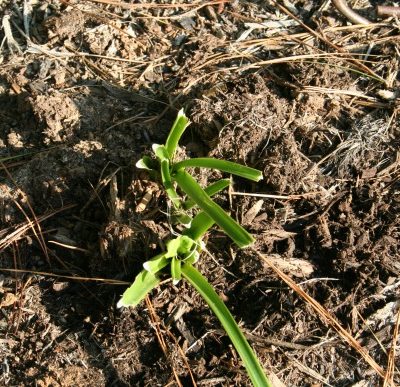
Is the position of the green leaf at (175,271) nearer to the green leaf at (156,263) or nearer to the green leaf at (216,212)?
the green leaf at (156,263)

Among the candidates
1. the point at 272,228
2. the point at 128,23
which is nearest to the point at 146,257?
the point at 272,228

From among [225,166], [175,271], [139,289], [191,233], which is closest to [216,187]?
[225,166]

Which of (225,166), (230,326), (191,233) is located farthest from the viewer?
(191,233)

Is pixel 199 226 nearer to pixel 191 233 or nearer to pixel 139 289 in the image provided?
pixel 191 233

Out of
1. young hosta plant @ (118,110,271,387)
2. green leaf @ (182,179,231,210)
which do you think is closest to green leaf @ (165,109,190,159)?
young hosta plant @ (118,110,271,387)

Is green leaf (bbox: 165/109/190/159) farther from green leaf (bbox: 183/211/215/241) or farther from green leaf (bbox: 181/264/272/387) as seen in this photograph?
green leaf (bbox: 181/264/272/387)

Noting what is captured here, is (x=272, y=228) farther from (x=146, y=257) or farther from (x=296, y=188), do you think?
(x=146, y=257)

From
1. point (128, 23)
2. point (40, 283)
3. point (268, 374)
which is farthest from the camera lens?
point (128, 23)
